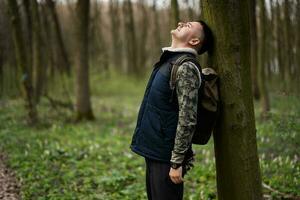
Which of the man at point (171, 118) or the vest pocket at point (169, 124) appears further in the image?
the vest pocket at point (169, 124)

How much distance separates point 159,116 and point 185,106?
289mm

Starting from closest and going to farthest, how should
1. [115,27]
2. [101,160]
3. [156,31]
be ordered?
[101,160] → [115,27] → [156,31]

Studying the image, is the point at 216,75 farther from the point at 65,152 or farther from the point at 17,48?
the point at 17,48

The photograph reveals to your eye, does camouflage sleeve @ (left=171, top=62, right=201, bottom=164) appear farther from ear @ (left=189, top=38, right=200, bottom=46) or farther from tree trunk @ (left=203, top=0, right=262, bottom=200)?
tree trunk @ (left=203, top=0, right=262, bottom=200)

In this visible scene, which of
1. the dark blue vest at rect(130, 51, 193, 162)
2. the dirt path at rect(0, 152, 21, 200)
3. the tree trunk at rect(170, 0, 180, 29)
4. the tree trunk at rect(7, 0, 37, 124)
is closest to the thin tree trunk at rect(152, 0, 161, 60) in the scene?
the tree trunk at rect(7, 0, 37, 124)

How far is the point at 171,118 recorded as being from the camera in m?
3.60

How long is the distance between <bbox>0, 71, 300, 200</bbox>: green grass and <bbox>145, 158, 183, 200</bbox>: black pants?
2.07 m

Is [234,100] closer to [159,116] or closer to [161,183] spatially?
[159,116]

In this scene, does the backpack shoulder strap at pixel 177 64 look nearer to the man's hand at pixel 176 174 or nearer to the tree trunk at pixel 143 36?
the man's hand at pixel 176 174

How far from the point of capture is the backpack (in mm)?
3670

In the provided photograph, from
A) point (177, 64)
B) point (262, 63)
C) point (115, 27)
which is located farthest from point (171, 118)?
point (115, 27)

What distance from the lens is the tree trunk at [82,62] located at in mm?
13234

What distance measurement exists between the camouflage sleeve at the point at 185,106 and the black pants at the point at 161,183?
0.23 m

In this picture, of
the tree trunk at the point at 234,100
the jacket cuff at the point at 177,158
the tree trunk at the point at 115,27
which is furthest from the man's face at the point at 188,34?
the tree trunk at the point at 115,27
